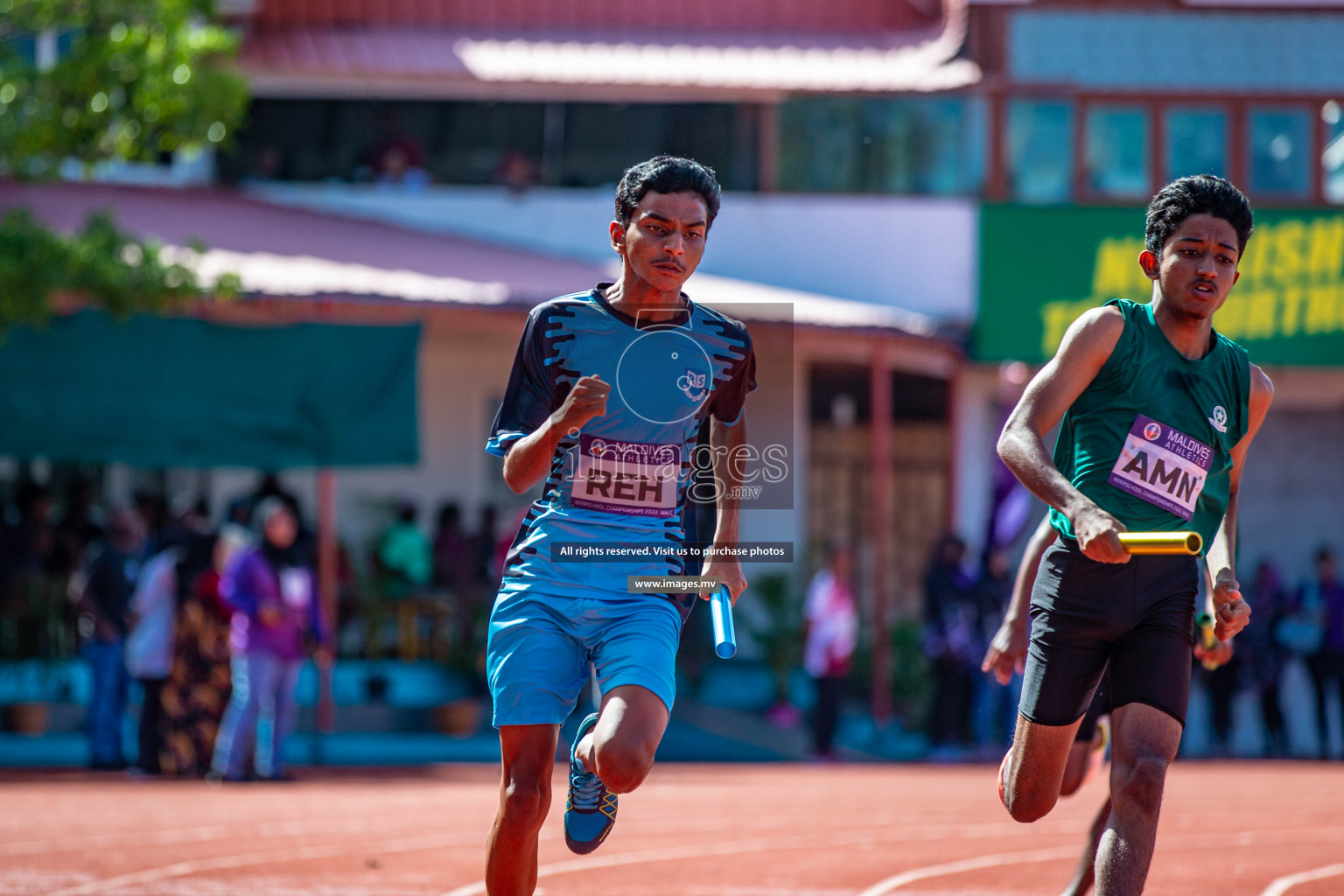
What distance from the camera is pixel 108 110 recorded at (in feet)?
46.3

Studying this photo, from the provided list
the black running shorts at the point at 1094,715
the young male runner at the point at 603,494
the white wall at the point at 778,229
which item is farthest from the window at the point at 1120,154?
the young male runner at the point at 603,494

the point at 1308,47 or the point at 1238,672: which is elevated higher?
the point at 1308,47

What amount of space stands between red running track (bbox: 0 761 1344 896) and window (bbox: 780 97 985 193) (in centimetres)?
833

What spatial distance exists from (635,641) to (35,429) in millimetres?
11099

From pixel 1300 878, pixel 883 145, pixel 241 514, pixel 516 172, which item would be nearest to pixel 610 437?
pixel 1300 878

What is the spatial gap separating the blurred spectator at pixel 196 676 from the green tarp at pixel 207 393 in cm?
200

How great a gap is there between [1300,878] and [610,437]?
4.32 meters

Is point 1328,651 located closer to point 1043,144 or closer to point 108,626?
point 1043,144

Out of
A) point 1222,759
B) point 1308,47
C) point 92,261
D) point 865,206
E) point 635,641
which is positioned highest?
point 1308,47

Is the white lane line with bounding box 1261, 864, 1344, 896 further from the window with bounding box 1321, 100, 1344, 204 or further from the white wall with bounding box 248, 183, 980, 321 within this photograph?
the window with bounding box 1321, 100, 1344, 204

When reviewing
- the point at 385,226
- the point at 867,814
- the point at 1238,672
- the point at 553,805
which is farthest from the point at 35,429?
the point at 1238,672

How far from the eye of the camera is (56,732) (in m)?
15.0

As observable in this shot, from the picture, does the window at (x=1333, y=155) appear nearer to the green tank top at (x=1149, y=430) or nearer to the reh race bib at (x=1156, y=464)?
the green tank top at (x=1149, y=430)

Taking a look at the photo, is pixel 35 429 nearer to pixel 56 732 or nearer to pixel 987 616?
pixel 56 732
